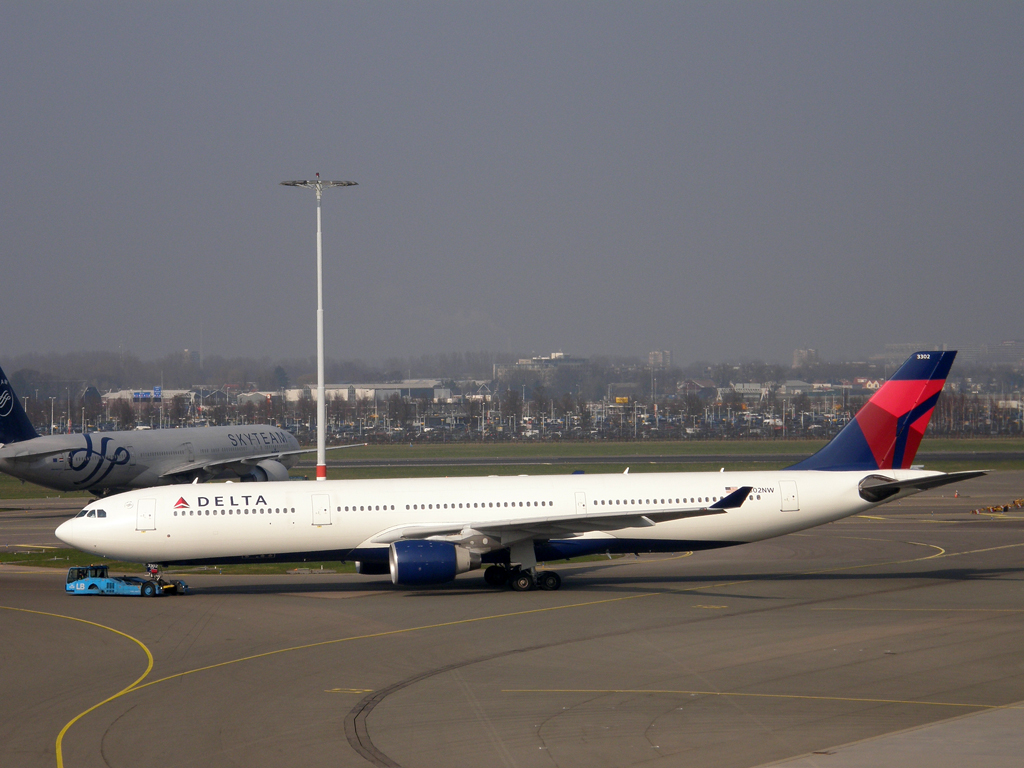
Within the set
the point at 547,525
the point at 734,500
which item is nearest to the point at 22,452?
the point at 547,525

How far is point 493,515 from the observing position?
97.1 ft

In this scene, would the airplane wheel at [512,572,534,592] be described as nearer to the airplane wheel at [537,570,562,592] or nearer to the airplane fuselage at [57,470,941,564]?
the airplane wheel at [537,570,562,592]

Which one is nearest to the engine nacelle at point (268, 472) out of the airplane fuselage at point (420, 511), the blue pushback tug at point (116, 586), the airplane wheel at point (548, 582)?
the blue pushback tug at point (116, 586)

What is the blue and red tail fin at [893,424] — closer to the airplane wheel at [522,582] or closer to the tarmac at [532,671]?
the tarmac at [532,671]

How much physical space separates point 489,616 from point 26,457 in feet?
127

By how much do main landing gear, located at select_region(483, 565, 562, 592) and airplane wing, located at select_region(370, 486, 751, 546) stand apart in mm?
1144

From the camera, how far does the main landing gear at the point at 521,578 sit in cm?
2903

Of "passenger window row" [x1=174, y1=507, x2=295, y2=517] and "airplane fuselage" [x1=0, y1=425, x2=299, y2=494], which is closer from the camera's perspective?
"passenger window row" [x1=174, y1=507, x2=295, y2=517]

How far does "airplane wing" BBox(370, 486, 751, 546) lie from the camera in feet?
90.3

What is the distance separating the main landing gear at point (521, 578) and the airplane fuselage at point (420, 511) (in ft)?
2.26

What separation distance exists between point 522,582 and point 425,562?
3.47 meters

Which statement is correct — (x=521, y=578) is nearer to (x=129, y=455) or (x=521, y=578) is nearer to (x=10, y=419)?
(x=129, y=455)

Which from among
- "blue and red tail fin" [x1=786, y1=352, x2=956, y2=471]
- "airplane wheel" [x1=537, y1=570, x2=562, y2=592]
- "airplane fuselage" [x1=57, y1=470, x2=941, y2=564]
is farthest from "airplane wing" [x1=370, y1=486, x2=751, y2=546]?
"blue and red tail fin" [x1=786, y1=352, x2=956, y2=471]

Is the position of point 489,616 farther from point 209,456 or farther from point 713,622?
point 209,456
